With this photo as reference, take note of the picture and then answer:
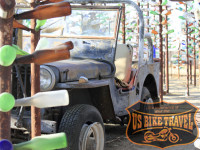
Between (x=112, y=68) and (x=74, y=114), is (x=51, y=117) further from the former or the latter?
(x=112, y=68)

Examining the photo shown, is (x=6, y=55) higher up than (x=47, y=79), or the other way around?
(x=6, y=55)

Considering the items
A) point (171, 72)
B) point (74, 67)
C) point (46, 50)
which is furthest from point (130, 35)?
point (46, 50)

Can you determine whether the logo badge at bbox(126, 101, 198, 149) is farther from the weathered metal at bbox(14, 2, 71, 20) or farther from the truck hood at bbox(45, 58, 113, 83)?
the weathered metal at bbox(14, 2, 71, 20)

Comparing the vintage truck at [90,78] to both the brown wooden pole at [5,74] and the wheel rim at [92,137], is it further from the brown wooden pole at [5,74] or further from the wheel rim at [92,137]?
the brown wooden pole at [5,74]

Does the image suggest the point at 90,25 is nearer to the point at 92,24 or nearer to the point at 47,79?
the point at 92,24

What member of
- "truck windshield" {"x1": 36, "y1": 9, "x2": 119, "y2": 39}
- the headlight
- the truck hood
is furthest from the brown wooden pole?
"truck windshield" {"x1": 36, "y1": 9, "x2": 119, "y2": 39}

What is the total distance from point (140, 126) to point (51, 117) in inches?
84.5

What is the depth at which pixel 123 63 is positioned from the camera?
4.70 metres

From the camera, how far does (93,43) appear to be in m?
4.25

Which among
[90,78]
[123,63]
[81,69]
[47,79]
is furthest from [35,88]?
[123,63]

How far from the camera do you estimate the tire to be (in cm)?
287

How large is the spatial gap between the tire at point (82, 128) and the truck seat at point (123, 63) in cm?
146

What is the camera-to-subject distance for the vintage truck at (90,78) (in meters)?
2.96

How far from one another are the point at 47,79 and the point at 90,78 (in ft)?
2.41
